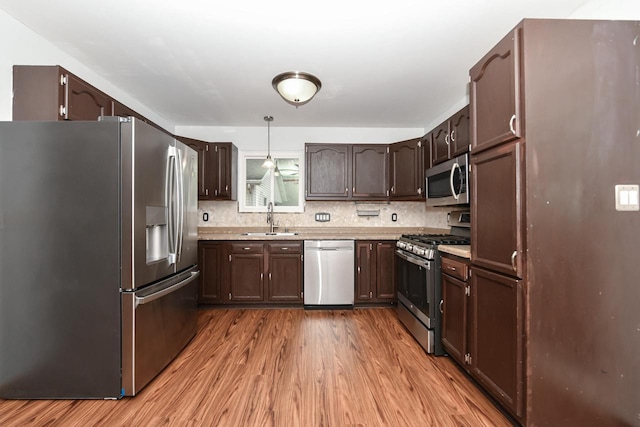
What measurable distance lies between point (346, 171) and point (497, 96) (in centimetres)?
251

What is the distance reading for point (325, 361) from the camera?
7.66 feet

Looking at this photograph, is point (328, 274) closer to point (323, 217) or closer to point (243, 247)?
point (323, 217)

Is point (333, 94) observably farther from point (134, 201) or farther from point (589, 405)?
point (589, 405)

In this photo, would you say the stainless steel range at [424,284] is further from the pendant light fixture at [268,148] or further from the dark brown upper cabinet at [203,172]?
the dark brown upper cabinet at [203,172]

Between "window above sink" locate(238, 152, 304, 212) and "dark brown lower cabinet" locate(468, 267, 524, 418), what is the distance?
285 centimetres

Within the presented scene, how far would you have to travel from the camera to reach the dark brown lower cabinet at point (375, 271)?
367cm

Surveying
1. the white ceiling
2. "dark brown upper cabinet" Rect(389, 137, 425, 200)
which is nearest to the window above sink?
the white ceiling

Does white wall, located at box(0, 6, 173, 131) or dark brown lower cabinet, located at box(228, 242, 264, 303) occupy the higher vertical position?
white wall, located at box(0, 6, 173, 131)

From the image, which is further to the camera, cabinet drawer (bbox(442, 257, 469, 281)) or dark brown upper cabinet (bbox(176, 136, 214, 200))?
dark brown upper cabinet (bbox(176, 136, 214, 200))

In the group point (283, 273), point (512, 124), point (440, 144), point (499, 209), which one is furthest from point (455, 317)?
point (283, 273)

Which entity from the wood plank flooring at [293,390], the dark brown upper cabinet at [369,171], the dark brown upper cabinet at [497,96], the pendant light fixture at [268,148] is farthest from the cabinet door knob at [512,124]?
the pendant light fixture at [268,148]

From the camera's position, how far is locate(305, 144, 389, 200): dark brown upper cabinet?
4.06 m

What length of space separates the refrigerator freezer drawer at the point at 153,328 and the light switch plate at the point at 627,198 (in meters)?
2.73

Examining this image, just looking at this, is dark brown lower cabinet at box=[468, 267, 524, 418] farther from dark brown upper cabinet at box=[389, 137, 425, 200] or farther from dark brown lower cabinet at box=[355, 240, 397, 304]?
dark brown upper cabinet at box=[389, 137, 425, 200]
